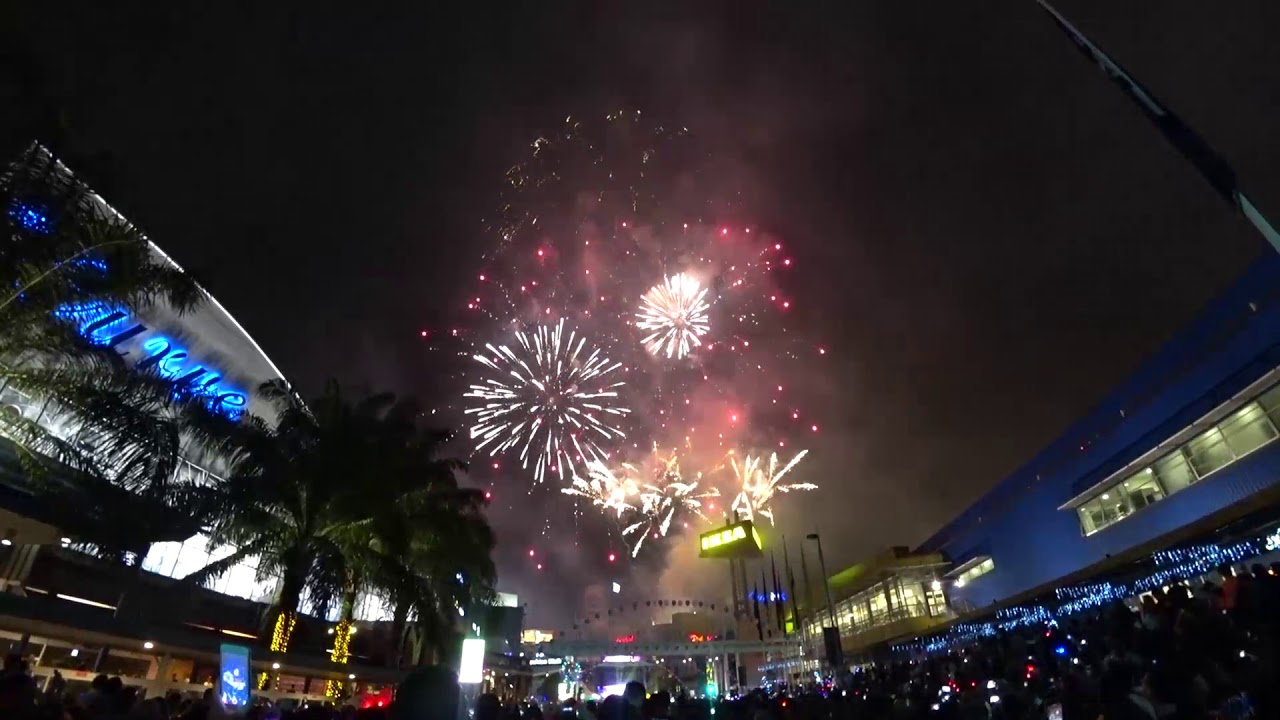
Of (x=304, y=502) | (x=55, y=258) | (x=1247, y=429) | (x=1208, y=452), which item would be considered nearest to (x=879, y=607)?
(x=1208, y=452)

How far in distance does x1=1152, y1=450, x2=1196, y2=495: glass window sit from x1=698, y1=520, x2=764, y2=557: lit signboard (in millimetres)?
54299

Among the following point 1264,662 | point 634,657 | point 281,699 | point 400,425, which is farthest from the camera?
point 634,657

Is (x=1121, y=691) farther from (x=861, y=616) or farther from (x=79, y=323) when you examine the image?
(x=861, y=616)

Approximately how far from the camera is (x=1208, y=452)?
2269cm

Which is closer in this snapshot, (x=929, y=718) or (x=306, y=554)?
(x=929, y=718)

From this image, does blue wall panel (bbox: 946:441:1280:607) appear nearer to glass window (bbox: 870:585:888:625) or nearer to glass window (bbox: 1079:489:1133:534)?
glass window (bbox: 1079:489:1133:534)

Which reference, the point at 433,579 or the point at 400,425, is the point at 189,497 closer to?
the point at 400,425

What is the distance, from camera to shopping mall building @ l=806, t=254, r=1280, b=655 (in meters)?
15.7

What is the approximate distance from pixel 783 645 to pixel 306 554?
5448cm

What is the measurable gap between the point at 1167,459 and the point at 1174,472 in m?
0.62

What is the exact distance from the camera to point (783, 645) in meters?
63.2

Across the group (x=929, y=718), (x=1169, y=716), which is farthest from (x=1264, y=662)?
(x=929, y=718)

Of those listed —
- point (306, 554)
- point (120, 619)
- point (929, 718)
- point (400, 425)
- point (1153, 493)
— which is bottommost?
point (929, 718)

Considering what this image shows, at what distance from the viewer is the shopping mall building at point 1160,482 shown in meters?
15.7
